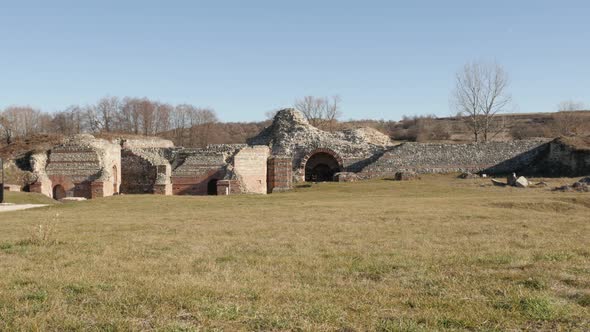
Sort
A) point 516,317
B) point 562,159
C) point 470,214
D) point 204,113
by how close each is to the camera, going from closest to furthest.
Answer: point 516,317 < point 470,214 < point 562,159 < point 204,113

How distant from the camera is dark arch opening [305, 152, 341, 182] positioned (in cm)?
3481

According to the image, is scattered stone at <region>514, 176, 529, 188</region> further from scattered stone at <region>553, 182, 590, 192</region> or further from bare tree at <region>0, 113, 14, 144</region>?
bare tree at <region>0, 113, 14, 144</region>

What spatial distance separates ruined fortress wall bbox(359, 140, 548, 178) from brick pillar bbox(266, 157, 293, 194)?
612 centimetres

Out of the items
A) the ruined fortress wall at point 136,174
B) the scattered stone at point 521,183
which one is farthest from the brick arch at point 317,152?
the scattered stone at point 521,183

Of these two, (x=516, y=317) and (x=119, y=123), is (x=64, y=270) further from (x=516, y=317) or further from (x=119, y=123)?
(x=119, y=123)

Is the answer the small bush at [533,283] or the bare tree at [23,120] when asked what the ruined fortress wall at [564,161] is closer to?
the small bush at [533,283]

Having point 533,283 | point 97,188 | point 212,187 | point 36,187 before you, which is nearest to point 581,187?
point 212,187

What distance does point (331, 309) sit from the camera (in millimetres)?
4492

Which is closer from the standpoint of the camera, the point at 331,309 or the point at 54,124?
the point at 331,309

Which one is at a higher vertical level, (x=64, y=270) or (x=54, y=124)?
(x=54, y=124)

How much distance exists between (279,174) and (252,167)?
1.61m

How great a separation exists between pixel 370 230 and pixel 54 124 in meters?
53.0

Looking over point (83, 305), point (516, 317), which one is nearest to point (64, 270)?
point (83, 305)

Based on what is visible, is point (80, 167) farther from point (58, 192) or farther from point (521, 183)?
point (521, 183)
